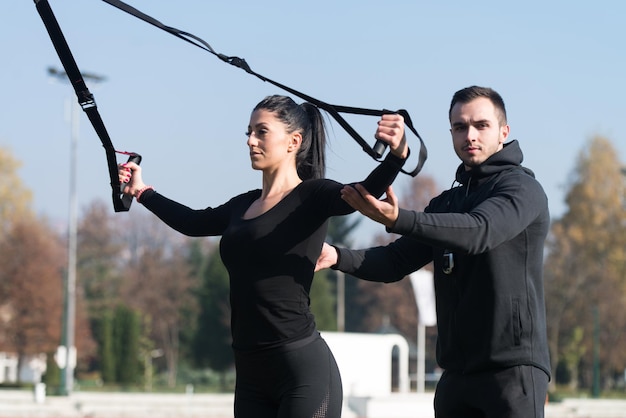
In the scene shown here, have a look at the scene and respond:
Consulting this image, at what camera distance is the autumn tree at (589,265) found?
63.3 metres

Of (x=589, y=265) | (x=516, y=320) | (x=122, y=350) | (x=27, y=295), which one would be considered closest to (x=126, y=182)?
(x=516, y=320)

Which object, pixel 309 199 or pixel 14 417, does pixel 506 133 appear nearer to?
pixel 309 199

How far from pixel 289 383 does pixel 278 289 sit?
1.43ft

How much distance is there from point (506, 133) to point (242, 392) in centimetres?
175

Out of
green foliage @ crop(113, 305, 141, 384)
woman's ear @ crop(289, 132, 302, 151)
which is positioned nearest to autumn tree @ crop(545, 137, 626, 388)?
green foliage @ crop(113, 305, 141, 384)

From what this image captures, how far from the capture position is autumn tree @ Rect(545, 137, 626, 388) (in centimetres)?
6328

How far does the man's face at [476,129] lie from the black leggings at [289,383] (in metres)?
1.14

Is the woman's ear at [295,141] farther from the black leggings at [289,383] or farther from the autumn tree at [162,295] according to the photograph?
the autumn tree at [162,295]

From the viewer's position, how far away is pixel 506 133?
16.8 feet

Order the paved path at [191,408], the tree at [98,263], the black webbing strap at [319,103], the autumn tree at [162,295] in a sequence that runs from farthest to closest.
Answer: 1. the tree at [98,263]
2. the autumn tree at [162,295]
3. the paved path at [191,408]
4. the black webbing strap at [319,103]

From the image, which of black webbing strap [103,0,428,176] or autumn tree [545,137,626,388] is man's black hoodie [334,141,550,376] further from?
autumn tree [545,137,626,388]

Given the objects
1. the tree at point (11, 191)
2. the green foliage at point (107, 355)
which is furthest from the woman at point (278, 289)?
the tree at point (11, 191)

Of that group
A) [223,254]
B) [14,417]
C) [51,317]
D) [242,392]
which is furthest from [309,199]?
[51,317]

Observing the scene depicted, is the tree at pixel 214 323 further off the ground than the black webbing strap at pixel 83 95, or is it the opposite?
the black webbing strap at pixel 83 95
